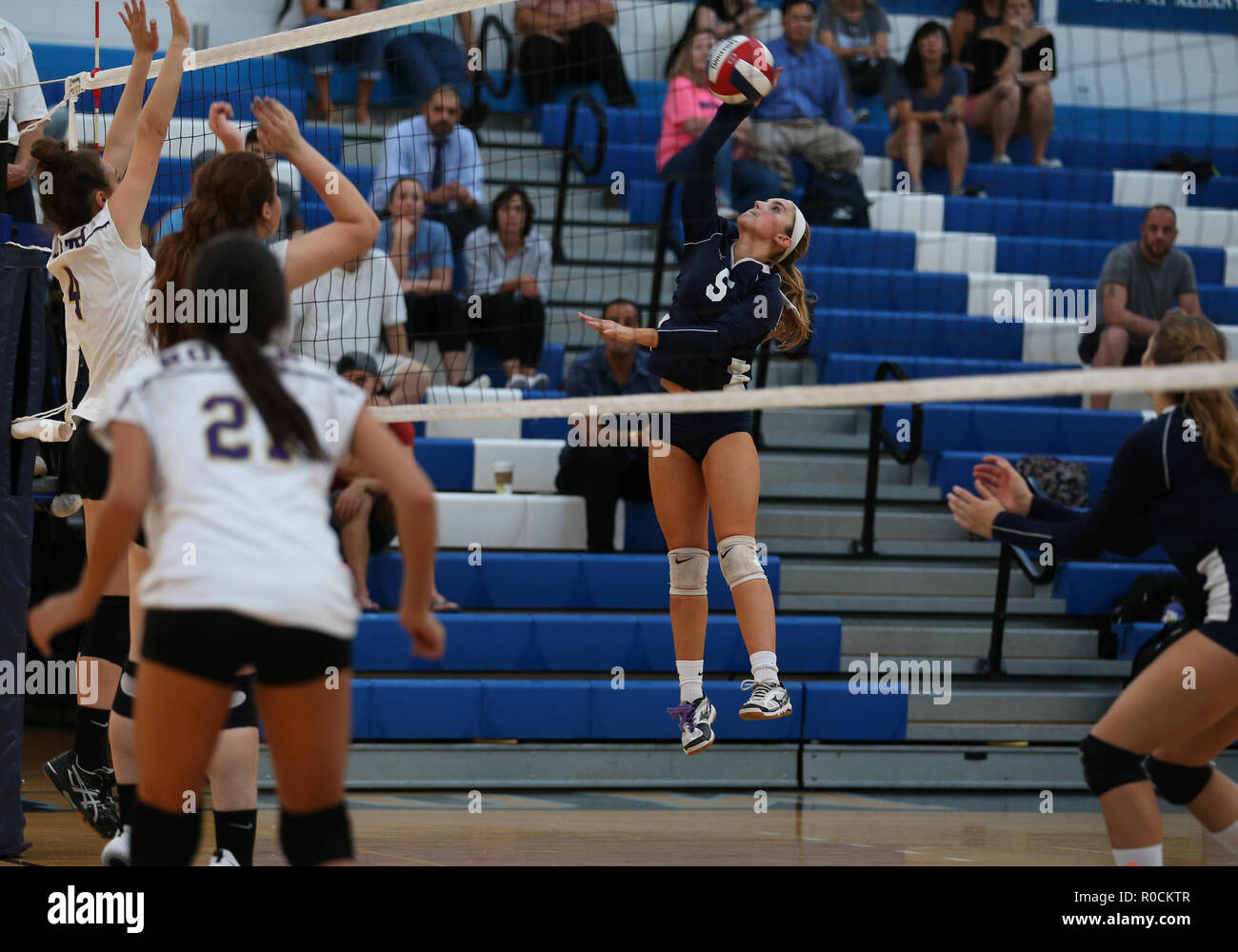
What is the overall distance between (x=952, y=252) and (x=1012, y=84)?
172 centimetres

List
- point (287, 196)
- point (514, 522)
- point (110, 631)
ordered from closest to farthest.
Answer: point (110, 631) < point (287, 196) < point (514, 522)

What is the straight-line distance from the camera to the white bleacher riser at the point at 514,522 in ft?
27.0

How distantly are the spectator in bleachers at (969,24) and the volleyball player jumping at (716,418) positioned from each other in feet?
22.5

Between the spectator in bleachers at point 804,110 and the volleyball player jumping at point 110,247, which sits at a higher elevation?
the spectator in bleachers at point 804,110

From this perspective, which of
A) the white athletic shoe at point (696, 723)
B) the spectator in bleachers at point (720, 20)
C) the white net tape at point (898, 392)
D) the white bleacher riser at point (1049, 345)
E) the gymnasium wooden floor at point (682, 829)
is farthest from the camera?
the spectator in bleachers at point (720, 20)

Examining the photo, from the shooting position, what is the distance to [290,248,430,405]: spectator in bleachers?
7680 mm

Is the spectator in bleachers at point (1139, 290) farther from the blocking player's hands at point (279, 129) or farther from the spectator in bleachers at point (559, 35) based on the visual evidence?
the blocking player's hands at point (279, 129)

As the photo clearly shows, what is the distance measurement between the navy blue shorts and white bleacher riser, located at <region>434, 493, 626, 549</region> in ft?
10.3

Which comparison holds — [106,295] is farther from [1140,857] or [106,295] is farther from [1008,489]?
[1140,857]

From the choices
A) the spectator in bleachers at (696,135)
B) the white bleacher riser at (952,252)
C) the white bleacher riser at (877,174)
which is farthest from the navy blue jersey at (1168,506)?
the white bleacher riser at (877,174)

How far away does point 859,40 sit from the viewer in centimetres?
1148

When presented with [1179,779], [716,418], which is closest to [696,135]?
[716,418]

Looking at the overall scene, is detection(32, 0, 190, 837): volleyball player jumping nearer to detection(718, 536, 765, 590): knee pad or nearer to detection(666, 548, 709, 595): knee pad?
detection(666, 548, 709, 595): knee pad

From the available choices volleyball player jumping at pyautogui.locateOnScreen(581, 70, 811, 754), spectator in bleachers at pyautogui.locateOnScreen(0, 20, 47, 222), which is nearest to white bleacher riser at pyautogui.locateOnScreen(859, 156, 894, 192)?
volleyball player jumping at pyautogui.locateOnScreen(581, 70, 811, 754)
